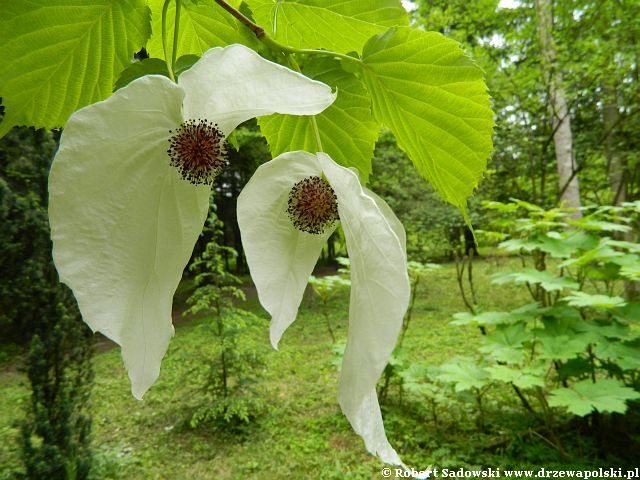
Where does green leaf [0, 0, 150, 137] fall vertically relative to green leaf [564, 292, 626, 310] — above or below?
above

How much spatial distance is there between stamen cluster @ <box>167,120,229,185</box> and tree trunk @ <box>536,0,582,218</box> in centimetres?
435

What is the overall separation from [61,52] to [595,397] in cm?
246

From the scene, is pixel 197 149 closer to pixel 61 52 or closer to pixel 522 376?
pixel 61 52

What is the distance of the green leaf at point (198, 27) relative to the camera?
15.4 inches

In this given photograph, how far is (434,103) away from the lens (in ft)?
1.13

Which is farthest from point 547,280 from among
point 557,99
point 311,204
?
point 557,99

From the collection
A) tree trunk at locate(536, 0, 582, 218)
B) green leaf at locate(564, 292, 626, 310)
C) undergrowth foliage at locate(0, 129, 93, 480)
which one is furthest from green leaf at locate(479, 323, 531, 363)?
undergrowth foliage at locate(0, 129, 93, 480)

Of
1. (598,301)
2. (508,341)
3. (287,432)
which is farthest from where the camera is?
(287,432)

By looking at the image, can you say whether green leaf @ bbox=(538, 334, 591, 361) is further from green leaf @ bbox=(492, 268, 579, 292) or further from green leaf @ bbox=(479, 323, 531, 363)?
green leaf @ bbox=(492, 268, 579, 292)

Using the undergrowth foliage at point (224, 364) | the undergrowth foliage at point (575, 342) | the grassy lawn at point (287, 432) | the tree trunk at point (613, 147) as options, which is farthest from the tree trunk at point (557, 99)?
the undergrowth foliage at point (224, 364)

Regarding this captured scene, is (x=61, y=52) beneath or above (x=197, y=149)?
above

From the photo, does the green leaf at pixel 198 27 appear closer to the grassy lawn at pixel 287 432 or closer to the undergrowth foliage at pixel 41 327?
the grassy lawn at pixel 287 432

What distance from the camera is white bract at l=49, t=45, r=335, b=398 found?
20cm

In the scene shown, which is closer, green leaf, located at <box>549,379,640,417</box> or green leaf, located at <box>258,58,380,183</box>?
green leaf, located at <box>258,58,380,183</box>
